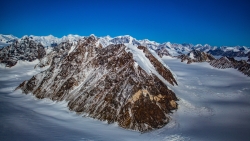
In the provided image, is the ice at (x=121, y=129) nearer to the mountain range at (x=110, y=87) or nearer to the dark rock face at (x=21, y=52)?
the mountain range at (x=110, y=87)

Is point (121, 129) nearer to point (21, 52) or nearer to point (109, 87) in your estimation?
point (109, 87)

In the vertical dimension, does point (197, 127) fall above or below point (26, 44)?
below

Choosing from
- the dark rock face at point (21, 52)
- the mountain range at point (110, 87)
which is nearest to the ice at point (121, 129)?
the mountain range at point (110, 87)

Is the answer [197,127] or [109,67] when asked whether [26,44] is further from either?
[197,127]

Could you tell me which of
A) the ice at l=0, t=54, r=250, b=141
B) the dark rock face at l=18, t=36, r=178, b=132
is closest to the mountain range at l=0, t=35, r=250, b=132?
the dark rock face at l=18, t=36, r=178, b=132

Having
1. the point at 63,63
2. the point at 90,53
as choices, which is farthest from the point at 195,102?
the point at 63,63

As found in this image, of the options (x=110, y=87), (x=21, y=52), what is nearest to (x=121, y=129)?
(x=110, y=87)

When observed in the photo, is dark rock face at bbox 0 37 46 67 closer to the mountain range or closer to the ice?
the mountain range
